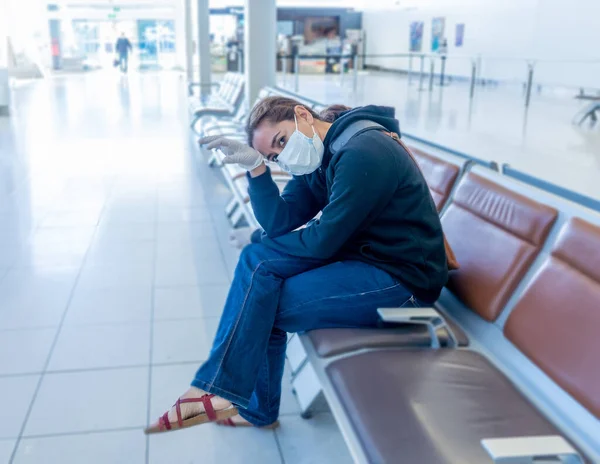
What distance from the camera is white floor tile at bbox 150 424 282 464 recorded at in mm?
1912

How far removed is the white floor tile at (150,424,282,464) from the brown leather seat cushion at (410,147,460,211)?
1056 mm

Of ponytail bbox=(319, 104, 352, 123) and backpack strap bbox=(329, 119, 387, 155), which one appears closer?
backpack strap bbox=(329, 119, 387, 155)

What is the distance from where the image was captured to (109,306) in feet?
9.88

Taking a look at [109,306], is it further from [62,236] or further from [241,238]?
[62,236]

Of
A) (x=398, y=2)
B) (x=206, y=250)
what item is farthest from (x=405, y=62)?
(x=206, y=250)

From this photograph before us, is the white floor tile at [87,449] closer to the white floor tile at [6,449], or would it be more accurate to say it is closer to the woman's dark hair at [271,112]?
the white floor tile at [6,449]

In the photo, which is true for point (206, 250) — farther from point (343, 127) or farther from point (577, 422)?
point (577, 422)

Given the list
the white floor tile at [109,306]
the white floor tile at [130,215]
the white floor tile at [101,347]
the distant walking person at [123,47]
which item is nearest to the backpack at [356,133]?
the white floor tile at [101,347]

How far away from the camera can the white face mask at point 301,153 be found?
73.5 inches

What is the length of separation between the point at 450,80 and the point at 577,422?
17719 millimetres

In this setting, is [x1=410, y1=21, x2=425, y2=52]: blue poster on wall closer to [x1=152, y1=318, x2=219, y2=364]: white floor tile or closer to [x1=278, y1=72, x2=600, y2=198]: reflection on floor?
[x1=278, y1=72, x2=600, y2=198]: reflection on floor

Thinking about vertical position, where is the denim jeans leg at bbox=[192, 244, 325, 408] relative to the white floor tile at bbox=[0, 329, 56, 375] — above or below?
above

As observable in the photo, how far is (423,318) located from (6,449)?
1.40 m

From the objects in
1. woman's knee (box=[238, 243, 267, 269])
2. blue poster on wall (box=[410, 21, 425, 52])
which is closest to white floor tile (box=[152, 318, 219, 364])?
woman's knee (box=[238, 243, 267, 269])
